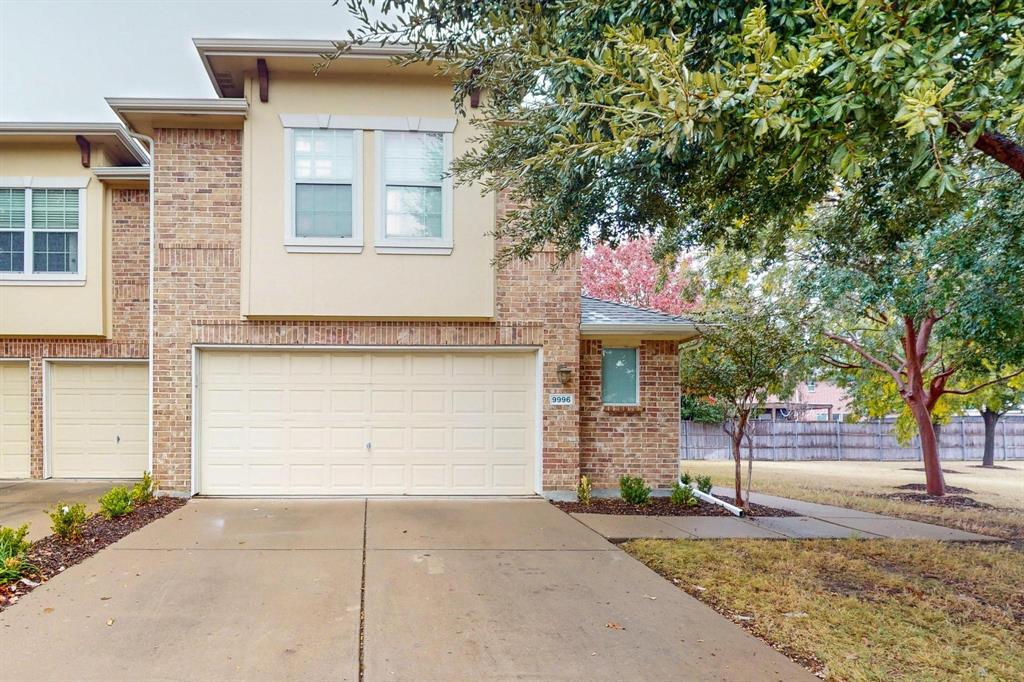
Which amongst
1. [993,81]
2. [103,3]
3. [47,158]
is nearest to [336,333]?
[47,158]

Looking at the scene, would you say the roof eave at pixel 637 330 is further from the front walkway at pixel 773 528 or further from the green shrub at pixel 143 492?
the green shrub at pixel 143 492

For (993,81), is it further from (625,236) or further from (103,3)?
(103,3)

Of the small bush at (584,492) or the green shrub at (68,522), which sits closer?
the green shrub at (68,522)

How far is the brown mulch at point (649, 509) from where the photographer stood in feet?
26.3

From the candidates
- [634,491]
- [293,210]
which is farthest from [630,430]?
[293,210]

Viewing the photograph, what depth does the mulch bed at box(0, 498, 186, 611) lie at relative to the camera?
4664 mm

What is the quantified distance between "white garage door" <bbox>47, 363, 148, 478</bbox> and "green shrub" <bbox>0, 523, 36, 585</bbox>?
511 cm

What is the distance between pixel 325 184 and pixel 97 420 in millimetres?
5946

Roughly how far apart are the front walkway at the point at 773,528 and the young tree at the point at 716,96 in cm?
357

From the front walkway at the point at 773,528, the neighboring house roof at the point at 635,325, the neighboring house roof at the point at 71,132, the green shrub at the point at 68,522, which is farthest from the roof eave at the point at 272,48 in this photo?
the front walkway at the point at 773,528

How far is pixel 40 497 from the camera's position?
27.2 feet

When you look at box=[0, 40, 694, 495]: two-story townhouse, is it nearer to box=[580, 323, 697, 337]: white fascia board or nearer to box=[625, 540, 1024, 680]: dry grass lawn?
box=[580, 323, 697, 337]: white fascia board

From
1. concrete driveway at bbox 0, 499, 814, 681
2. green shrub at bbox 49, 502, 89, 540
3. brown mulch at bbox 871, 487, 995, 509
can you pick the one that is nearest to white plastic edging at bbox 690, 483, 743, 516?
concrete driveway at bbox 0, 499, 814, 681

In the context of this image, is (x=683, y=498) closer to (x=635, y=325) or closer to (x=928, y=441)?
(x=635, y=325)
